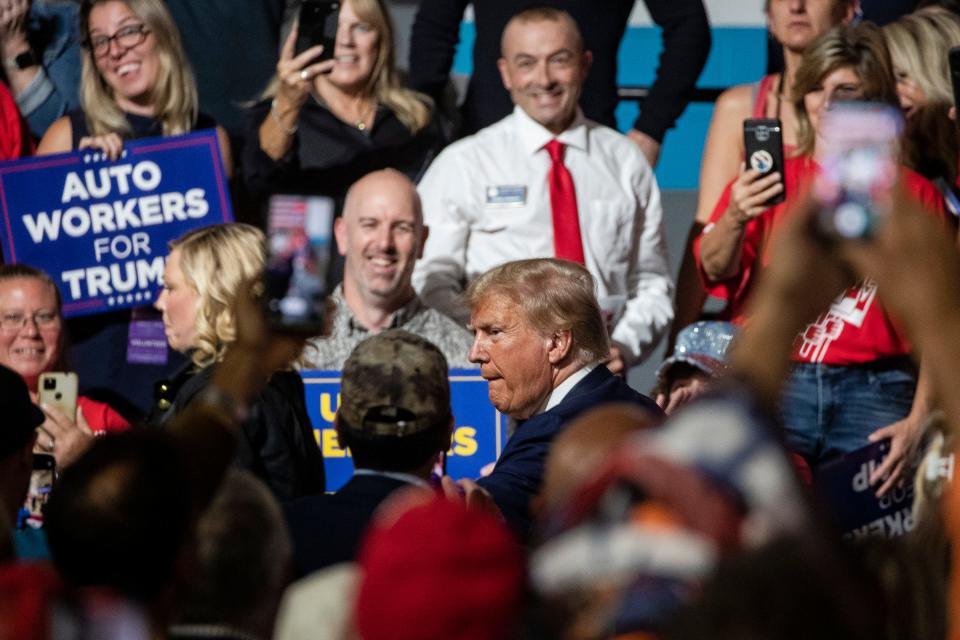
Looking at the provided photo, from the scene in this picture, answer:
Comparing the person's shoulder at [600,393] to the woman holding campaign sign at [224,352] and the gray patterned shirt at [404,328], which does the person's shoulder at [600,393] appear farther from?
the gray patterned shirt at [404,328]

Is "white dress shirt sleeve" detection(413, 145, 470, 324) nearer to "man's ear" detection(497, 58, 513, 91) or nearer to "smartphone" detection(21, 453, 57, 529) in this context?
"man's ear" detection(497, 58, 513, 91)

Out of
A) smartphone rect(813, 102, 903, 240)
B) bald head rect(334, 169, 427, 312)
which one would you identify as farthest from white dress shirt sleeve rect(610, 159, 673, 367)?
smartphone rect(813, 102, 903, 240)

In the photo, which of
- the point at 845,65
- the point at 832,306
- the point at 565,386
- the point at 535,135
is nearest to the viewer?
the point at 565,386

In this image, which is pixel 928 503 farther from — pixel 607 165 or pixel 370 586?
pixel 607 165

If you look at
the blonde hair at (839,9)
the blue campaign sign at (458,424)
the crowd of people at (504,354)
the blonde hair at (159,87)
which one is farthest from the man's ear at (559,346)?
the blonde hair at (839,9)

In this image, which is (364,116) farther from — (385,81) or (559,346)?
(559,346)

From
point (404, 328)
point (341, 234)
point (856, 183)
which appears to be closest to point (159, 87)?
point (341, 234)

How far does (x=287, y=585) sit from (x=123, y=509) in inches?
22.2

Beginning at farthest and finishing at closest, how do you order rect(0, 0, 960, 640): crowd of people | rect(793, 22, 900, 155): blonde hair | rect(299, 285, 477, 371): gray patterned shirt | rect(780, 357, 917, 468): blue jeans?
rect(793, 22, 900, 155): blonde hair
rect(299, 285, 477, 371): gray patterned shirt
rect(780, 357, 917, 468): blue jeans
rect(0, 0, 960, 640): crowd of people

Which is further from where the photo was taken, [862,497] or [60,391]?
[60,391]

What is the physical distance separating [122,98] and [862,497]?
120 inches

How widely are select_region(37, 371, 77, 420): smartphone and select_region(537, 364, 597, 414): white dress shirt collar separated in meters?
1.38

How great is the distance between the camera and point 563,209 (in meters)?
5.91

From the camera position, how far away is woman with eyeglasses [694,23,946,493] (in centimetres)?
527
